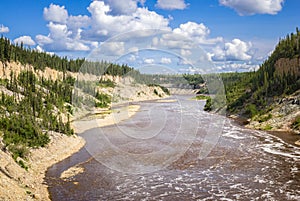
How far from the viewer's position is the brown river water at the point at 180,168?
23500 millimetres

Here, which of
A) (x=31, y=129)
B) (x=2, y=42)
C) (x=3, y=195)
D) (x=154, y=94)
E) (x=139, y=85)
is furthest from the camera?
(x=154, y=94)

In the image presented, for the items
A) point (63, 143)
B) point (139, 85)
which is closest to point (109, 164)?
point (63, 143)

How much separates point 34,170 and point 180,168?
13.1m

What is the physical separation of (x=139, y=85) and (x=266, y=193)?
113742 millimetres

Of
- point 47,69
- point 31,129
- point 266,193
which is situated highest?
point 47,69

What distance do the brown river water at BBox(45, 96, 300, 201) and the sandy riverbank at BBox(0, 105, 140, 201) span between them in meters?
0.89

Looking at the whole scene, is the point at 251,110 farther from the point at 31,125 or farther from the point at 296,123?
the point at 31,125

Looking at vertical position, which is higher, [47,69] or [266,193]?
[47,69]

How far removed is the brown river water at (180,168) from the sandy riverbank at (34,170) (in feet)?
2.94

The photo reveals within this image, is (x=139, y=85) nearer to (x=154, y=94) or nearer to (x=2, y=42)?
(x=154, y=94)

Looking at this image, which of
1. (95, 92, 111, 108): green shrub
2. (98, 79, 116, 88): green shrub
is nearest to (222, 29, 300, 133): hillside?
(95, 92, 111, 108): green shrub

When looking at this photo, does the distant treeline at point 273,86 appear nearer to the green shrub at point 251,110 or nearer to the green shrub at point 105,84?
the green shrub at point 251,110

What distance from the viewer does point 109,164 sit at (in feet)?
103

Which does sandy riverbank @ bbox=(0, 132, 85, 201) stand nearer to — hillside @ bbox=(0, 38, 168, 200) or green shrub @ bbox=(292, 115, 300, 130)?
hillside @ bbox=(0, 38, 168, 200)
